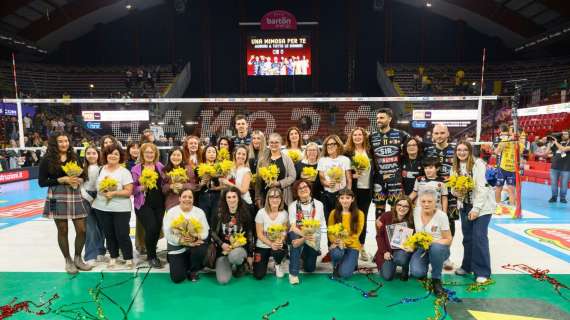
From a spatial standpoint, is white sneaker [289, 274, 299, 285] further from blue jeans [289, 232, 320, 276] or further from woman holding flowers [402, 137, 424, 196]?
woman holding flowers [402, 137, 424, 196]

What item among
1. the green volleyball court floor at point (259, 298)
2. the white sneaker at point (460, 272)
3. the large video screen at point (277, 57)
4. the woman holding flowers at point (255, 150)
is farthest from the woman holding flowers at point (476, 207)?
the large video screen at point (277, 57)

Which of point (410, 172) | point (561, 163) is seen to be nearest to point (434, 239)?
point (410, 172)

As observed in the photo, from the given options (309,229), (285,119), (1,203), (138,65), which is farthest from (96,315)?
(138,65)

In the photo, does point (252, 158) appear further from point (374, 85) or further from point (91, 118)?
point (374, 85)

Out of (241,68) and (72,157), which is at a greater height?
(241,68)

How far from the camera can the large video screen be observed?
713 inches

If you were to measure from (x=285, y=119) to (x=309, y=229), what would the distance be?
12.1 metres

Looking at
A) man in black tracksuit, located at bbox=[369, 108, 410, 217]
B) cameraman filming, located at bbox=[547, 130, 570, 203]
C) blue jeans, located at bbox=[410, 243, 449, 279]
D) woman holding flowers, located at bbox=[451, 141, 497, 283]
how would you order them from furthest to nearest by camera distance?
cameraman filming, located at bbox=[547, 130, 570, 203], man in black tracksuit, located at bbox=[369, 108, 410, 217], woman holding flowers, located at bbox=[451, 141, 497, 283], blue jeans, located at bbox=[410, 243, 449, 279]

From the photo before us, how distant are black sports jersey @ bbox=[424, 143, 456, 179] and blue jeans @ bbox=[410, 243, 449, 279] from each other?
3.03ft

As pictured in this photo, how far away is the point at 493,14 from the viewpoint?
1812 centimetres

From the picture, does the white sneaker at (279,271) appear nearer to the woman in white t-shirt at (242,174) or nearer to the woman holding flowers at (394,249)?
the woman in white t-shirt at (242,174)

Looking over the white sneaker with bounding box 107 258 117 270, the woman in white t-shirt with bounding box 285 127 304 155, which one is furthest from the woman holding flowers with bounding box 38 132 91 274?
the woman in white t-shirt with bounding box 285 127 304 155

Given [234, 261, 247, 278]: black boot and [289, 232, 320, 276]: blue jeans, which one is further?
[234, 261, 247, 278]: black boot

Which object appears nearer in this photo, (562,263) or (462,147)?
(462,147)
